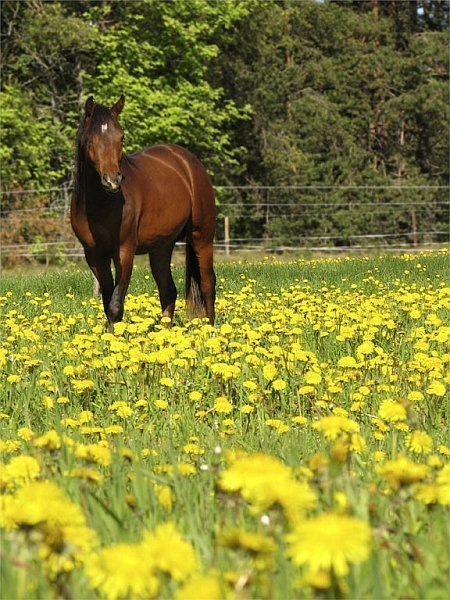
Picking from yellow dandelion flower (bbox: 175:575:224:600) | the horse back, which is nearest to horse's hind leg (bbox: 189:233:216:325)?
the horse back

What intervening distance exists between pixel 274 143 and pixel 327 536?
34.6 metres

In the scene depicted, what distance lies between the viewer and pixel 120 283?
7297mm

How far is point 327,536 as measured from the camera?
44.2 inches

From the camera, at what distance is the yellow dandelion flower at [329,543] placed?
108 centimetres

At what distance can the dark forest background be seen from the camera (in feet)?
94.6

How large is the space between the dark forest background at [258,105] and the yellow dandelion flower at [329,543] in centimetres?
2436

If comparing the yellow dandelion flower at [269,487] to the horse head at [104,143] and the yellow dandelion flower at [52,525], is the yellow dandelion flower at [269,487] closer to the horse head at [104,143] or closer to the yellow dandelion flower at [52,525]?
the yellow dandelion flower at [52,525]

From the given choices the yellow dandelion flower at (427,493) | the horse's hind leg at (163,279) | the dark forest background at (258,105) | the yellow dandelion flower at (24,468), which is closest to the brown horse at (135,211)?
the horse's hind leg at (163,279)

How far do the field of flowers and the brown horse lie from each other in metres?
1.28

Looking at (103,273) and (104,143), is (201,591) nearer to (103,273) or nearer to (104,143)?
(104,143)

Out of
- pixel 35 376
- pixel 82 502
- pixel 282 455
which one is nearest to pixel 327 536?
pixel 82 502

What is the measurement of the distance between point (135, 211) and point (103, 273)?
24.4 inches

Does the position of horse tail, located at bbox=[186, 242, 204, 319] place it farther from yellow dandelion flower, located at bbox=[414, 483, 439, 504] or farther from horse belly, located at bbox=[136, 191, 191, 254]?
yellow dandelion flower, located at bbox=[414, 483, 439, 504]

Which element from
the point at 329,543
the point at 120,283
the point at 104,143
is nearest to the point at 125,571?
the point at 329,543
